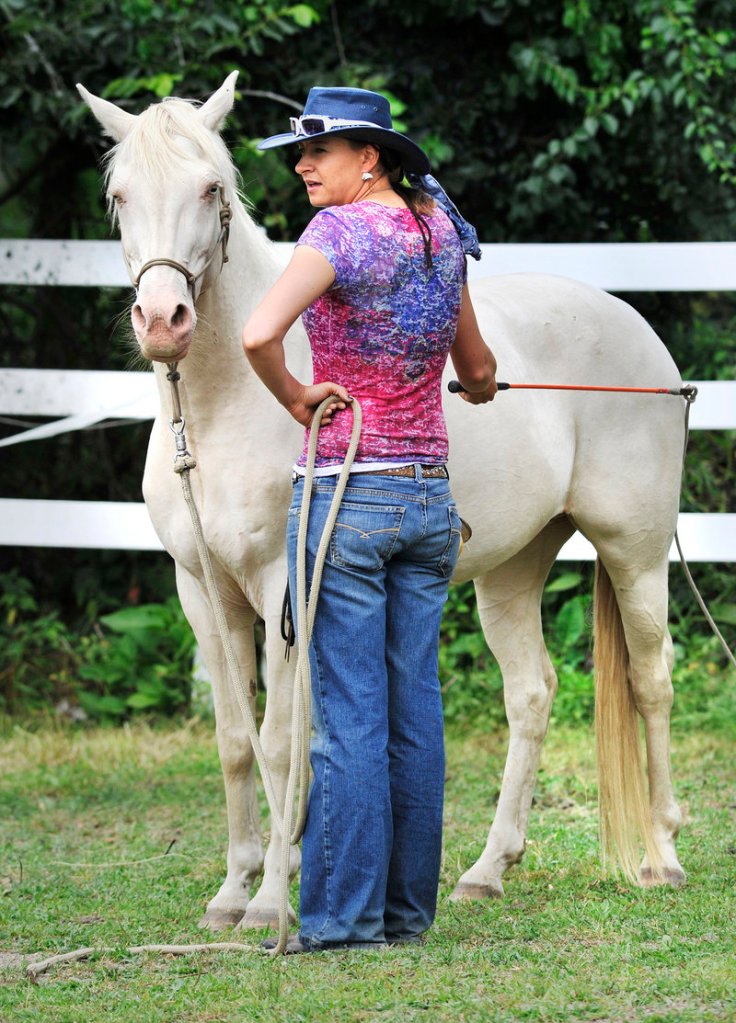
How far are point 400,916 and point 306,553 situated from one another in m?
0.87

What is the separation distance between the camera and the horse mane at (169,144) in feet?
10.3

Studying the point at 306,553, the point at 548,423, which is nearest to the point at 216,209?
the point at 306,553

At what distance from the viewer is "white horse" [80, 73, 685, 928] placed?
3.19 meters

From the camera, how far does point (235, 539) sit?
11.1 feet

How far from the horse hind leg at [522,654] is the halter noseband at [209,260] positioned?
1.62 metres

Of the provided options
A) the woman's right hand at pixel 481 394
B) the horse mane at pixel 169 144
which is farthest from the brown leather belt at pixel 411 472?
the horse mane at pixel 169 144

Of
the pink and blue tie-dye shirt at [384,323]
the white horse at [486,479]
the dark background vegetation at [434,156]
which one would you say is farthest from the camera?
the dark background vegetation at [434,156]

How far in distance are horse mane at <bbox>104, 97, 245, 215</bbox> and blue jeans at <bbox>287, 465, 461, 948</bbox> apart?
2.75 ft

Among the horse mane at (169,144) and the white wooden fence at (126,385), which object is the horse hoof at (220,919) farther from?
the white wooden fence at (126,385)

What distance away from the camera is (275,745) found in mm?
3488

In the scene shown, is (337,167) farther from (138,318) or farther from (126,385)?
(126,385)

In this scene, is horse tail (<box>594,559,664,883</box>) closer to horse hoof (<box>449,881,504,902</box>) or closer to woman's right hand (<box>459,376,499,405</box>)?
horse hoof (<box>449,881,504,902</box>)

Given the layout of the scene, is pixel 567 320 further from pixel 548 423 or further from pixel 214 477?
pixel 214 477

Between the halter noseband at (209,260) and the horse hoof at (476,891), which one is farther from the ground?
the halter noseband at (209,260)
